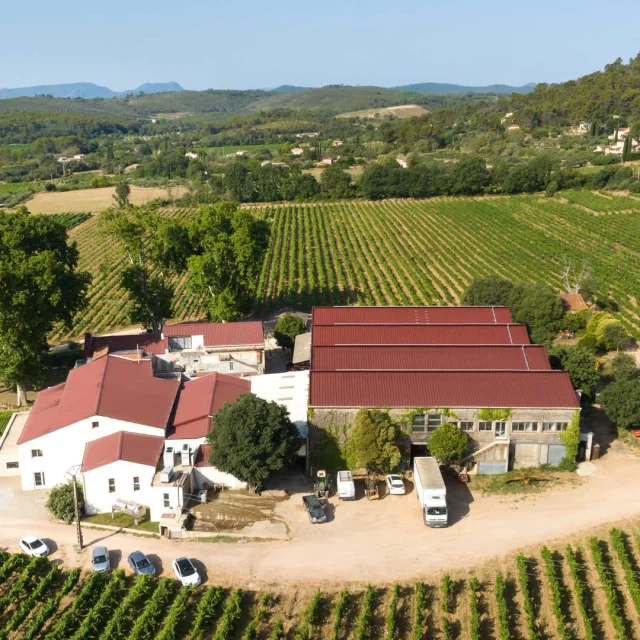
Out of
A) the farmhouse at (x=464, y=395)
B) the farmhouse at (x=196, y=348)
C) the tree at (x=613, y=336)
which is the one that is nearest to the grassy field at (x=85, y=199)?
the farmhouse at (x=196, y=348)

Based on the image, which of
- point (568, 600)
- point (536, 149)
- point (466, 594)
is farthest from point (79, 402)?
point (536, 149)

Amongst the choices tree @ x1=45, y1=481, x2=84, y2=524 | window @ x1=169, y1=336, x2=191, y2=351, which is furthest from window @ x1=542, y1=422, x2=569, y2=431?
tree @ x1=45, y1=481, x2=84, y2=524

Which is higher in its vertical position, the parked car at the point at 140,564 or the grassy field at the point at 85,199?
the grassy field at the point at 85,199

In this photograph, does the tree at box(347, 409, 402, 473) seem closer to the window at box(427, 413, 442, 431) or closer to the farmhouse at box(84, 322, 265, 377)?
the window at box(427, 413, 442, 431)

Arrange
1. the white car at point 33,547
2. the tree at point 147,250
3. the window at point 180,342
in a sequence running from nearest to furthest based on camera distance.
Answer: the white car at point 33,547 < the window at point 180,342 < the tree at point 147,250

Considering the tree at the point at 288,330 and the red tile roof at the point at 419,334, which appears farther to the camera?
the tree at the point at 288,330

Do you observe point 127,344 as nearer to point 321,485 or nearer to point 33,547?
point 33,547

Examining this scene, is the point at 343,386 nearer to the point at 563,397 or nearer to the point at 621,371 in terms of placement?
the point at 563,397

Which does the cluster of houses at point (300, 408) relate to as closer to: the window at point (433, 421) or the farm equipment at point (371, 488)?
the window at point (433, 421)
